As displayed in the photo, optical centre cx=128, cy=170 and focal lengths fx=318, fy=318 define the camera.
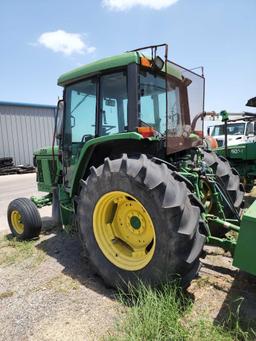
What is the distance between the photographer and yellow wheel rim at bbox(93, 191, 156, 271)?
3059 mm

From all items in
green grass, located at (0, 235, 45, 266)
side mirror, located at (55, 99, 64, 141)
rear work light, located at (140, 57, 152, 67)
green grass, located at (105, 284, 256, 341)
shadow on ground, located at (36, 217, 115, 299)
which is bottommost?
green grass, located at (0, 235, 45, 266)

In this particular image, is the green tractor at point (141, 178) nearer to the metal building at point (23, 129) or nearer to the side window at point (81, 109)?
the side window at point (81, 109)

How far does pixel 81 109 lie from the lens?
404 centimetres

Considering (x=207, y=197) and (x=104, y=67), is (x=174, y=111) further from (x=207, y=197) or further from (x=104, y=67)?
(x=207, y=197)

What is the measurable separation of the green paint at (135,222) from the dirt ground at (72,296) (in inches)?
26.5

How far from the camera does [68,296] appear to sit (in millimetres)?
3043

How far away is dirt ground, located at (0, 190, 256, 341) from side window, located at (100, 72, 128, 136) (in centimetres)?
166

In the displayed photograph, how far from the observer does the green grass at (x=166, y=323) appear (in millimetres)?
2199

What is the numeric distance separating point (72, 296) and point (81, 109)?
2217 mm

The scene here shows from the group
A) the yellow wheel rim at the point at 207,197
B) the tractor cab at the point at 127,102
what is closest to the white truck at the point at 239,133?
the yellow wheel rim at the point at 207,197

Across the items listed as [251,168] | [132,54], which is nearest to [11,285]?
[132,54]

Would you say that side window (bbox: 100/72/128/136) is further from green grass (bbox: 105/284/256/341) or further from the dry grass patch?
green grass (bbox: 105/284/256/341)

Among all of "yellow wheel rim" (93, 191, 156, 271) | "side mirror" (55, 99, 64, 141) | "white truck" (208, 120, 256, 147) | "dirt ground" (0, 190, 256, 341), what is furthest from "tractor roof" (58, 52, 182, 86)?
"white truck" (208, 120, 256, 147)

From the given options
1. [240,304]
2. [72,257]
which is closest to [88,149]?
[72,257]
